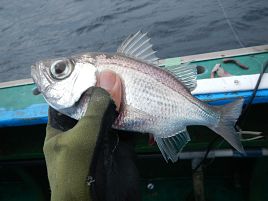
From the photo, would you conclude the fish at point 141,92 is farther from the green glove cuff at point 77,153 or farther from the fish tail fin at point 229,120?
the green glove cuff at point 77,153

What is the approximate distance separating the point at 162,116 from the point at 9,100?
2296mm

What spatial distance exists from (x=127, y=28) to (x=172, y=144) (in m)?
7.63

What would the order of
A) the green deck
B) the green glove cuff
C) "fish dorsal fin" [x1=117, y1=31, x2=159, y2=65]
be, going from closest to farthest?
1. the green glove cuff
2. "fish dorsal fin" [x1=117, y1=31, x2=159, y2=65]
3. the green deck

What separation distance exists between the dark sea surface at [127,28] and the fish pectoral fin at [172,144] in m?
5.40

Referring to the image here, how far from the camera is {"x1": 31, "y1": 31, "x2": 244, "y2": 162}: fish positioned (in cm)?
209

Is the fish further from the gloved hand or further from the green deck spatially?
the green deck

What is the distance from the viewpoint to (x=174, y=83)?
7.43 feet

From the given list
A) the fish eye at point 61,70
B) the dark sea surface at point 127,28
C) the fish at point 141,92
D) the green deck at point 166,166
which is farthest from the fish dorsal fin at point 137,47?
the dark sea surface at point 127,28

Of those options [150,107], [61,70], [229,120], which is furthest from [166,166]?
[61,70]

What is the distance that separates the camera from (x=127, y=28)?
9562mm

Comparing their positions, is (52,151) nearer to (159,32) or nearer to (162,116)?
(162,116)

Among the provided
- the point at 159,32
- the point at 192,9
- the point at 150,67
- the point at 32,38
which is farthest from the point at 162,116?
the point at 32,38

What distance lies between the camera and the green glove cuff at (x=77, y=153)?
171 cm

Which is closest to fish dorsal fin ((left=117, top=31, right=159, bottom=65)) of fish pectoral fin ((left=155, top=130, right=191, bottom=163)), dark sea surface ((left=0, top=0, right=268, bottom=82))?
fish pectoral fin ((left=155, top=130, right=191, bottom=163))
